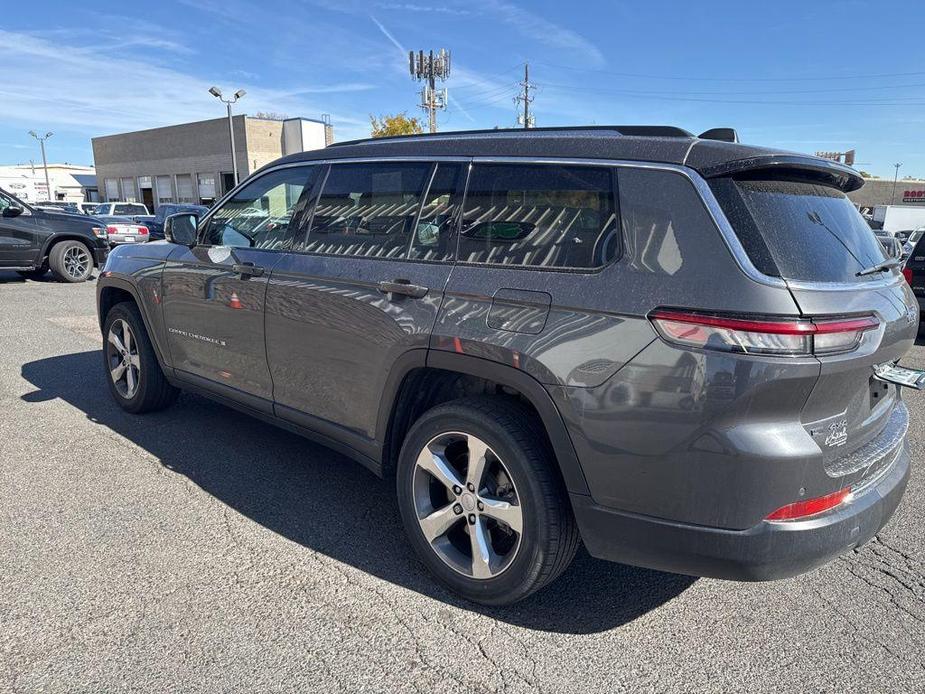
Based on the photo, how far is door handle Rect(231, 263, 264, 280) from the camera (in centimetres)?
364

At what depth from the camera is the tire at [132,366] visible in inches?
187

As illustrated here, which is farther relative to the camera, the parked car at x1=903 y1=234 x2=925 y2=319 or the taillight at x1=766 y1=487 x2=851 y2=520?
the parked car at x1=903 y1=234 x2=925 y2=319

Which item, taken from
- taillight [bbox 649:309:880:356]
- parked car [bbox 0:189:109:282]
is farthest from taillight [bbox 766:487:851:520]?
parked car [bbox 0:189:109:282]

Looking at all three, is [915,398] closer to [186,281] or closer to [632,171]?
[632,171]

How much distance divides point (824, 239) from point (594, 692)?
5.83 feet

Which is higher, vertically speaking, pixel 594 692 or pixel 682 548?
pixel 682 548

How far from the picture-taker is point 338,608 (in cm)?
271

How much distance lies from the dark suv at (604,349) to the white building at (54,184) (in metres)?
76.4

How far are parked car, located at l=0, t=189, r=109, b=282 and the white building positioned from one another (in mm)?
63745

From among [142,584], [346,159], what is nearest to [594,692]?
[142,584]

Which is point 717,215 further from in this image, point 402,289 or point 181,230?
point 181,230

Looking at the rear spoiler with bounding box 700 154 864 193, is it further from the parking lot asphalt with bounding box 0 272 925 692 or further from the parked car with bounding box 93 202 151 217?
the parked car with bounding box 93 202 151 217

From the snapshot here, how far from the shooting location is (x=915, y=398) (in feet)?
19.7

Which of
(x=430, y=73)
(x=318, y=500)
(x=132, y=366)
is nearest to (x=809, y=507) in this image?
(x=318, y=500)
